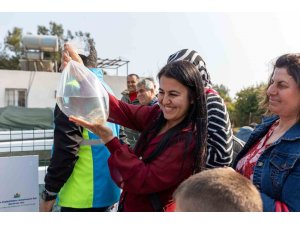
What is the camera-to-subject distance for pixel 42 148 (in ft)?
9.20

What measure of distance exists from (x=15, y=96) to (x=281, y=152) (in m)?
15.8

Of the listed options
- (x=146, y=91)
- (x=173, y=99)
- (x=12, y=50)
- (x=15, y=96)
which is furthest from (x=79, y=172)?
(x=12, y=50)

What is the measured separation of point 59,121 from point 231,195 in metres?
1.07

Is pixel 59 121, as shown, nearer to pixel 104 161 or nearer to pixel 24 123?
pixel 104 161

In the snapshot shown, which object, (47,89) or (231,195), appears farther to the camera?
(47,89)

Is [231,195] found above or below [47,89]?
below

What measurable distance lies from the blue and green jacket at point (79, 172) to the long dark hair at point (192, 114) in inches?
16.3

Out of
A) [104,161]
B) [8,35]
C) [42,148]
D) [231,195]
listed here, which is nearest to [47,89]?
[42,148]

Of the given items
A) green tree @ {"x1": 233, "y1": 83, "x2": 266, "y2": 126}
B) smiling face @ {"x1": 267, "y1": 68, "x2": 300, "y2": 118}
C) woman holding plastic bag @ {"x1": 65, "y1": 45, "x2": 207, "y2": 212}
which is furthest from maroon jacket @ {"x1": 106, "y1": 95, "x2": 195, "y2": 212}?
green tree @ {"x1": 233, "y1": 83, "x2": 266, "y2": 126}

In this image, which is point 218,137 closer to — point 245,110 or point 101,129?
point 101,129

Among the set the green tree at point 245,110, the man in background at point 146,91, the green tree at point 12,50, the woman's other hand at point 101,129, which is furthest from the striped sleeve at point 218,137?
the green tree at point 12,50

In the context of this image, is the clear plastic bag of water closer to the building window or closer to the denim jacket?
the denim jacket

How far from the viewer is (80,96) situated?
1.54m

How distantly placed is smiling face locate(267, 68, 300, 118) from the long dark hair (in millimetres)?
304
